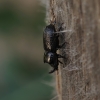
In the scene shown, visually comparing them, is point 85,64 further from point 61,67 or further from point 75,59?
point 61,67

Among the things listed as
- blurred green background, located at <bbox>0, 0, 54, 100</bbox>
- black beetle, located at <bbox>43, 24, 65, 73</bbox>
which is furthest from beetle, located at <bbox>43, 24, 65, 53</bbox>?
blurred green background, located at <bbox>0, 0, 54, 100</bbox>

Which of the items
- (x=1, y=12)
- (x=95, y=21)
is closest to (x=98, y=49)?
(x=95, y=21)

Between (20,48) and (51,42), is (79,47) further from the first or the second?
(20,48)

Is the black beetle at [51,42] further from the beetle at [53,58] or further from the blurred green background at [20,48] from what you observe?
the blurred green background at [20,48]

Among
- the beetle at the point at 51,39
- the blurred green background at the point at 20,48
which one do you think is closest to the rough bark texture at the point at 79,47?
the beetle at the point at 51,39

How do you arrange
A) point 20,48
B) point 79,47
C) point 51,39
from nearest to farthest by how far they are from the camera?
point 79,47 → point 51,39 → point 20,48

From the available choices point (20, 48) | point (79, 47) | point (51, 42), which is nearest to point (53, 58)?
point (51, 42)
